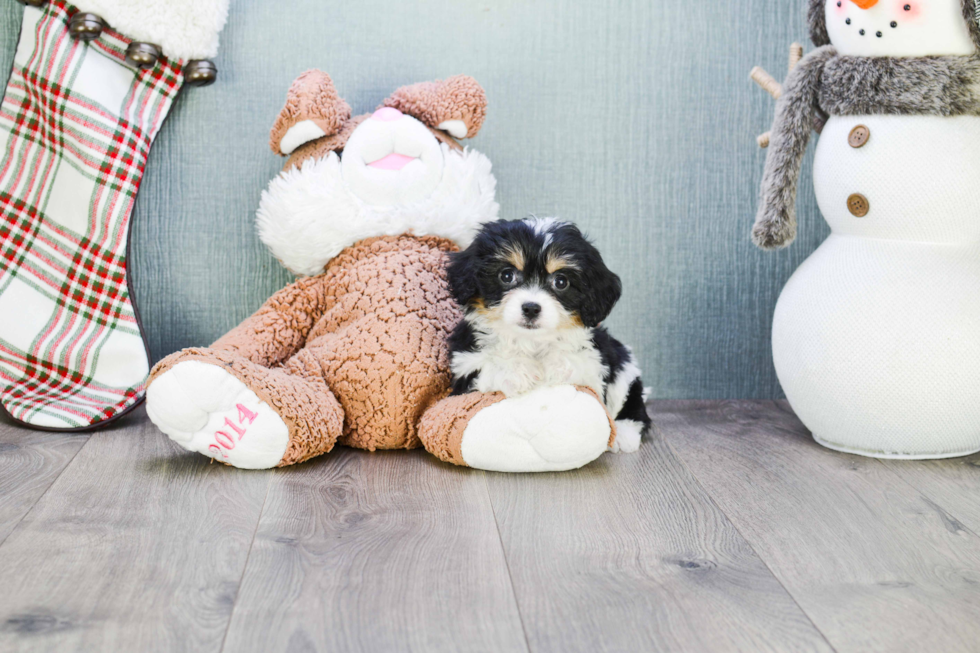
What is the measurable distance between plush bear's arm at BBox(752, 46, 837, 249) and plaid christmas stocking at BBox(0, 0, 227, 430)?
4.40ft

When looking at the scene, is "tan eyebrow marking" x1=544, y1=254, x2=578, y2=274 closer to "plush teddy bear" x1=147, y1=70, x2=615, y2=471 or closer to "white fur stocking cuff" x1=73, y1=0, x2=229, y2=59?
"plush teddy bear" x1=147, y1=70, x2=615, y2=471

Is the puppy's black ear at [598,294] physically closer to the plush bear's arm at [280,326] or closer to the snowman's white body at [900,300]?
the snowman's white body at [900,300]

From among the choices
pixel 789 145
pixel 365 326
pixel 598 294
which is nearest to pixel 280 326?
pixel 365 326

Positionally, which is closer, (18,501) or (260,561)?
(260,561)

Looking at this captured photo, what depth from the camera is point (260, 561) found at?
120 centimetres

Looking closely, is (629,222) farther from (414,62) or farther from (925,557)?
(925,557)

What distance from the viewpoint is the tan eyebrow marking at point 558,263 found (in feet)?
5.03

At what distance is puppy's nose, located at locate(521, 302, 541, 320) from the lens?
151 cm

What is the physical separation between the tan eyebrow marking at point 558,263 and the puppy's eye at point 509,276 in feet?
0.18

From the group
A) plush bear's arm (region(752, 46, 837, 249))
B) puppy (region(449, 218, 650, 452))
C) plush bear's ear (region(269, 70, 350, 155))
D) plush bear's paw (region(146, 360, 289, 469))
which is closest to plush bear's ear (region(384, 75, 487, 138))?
plush bear's ear (region(269, 70, 350, 155))

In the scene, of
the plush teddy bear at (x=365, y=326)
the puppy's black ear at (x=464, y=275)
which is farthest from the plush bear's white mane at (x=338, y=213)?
the puppy's black ear at (x=464, y=275)

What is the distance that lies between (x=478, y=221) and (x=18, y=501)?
1.01 metres

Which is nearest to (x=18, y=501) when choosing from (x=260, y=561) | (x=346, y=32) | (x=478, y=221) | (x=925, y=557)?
(x=260, y=561)

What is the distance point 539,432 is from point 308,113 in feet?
2.66
